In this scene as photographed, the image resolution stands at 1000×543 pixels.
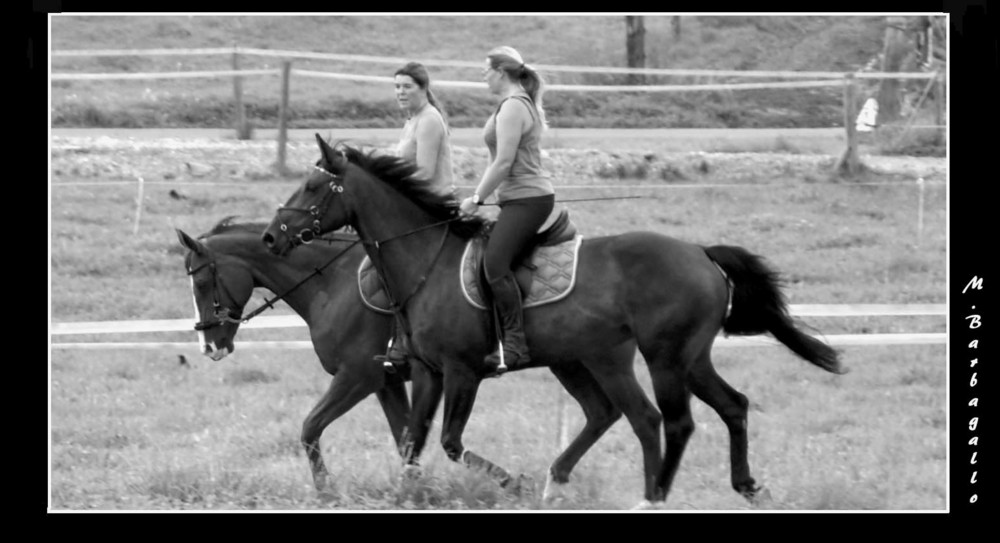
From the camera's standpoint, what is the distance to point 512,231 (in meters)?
7.81

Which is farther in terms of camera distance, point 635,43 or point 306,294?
point 635,43

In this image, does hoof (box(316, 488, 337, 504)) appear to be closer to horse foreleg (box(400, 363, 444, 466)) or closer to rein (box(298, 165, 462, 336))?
horse foreleg (box(400, 363, 444, 466))

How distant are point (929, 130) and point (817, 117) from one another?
2410 millimetres

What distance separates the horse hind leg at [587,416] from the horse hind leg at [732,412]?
64 cm

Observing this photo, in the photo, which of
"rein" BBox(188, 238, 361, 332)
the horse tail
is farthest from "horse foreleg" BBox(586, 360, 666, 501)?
"rein" BBox(188, 238, 361, 332)

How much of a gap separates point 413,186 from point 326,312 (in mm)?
974

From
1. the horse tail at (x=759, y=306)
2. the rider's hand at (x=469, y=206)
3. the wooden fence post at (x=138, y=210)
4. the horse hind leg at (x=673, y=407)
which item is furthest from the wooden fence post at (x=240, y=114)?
the horse hind leg at (x=673, y=407)

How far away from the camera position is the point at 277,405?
34.9 feet

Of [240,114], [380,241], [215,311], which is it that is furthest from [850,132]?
[215,311]

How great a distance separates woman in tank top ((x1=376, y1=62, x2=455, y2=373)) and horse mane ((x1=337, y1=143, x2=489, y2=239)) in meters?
0.33

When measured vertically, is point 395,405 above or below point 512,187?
below

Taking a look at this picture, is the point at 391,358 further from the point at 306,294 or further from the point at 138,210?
the point at 138,210

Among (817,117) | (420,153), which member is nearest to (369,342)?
(420,153)

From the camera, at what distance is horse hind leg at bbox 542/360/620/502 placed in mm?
8250
